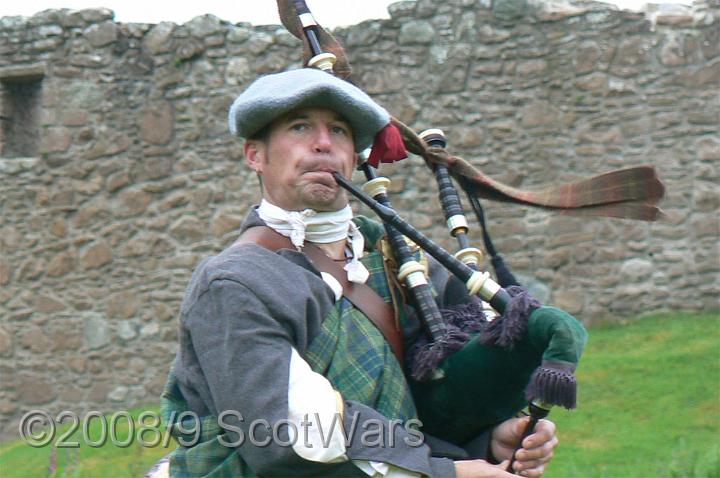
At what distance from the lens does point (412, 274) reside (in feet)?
10.3

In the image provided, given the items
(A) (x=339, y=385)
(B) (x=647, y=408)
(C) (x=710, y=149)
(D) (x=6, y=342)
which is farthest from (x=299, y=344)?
(D) (x=6, y=342)

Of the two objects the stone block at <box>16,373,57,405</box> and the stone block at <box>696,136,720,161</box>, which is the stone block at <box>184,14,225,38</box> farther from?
the stone block at <box>696,136,720,161</box>

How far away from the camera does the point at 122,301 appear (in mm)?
9266

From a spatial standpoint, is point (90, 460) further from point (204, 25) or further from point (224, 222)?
point (204, 25)

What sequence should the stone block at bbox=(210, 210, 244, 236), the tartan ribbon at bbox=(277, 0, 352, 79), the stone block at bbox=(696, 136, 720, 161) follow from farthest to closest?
the stone block at bbox=(210, 210, 244, 236) → the stone block at bbox=(696, 136, 720, 161) → the tartan ribbon at bbox=(277, 0, 352, 79)

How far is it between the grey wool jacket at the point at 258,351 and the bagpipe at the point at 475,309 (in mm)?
233

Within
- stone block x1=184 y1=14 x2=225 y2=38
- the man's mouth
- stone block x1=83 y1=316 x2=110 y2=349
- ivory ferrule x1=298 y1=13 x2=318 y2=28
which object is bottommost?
stone block x1=83 y1=316 x2=110 y2=349

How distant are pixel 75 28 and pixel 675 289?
4.74 meters

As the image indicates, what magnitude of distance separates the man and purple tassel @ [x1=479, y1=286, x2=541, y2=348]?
0.88 ft

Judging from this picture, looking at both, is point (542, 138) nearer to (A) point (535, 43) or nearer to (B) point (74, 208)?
(A) point (535, 43)

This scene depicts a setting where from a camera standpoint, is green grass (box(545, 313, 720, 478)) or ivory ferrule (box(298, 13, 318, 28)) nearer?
ivory ferrule (box(298, 13, 318, 28))

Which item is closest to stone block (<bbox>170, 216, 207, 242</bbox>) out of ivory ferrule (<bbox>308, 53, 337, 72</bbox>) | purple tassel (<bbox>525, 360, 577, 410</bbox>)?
ivory ferrule (<bbox>308, 53, 337, 72</bbox>)

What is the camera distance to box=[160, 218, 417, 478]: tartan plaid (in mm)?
2861

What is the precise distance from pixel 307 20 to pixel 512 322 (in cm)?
117
